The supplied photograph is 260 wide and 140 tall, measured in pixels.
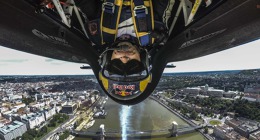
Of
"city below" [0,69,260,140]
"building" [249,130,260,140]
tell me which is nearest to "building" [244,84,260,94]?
"city below" [0,69,260,140]

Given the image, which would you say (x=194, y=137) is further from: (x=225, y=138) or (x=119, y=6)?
(x=119, y=6)

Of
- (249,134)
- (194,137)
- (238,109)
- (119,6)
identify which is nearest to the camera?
(119,6)

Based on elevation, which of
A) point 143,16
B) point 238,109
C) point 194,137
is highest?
point 143,16

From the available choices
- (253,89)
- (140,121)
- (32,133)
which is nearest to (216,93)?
(253,89)

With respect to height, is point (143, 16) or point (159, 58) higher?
point (143, 16)

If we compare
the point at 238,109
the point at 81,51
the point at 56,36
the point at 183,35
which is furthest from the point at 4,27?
the point at 238,109

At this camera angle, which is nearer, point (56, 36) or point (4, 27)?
point (4, 27)

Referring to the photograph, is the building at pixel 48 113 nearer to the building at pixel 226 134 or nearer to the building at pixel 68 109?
the building at pixel 68 109

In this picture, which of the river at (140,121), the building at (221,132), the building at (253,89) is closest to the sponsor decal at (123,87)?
the river at (140,121)

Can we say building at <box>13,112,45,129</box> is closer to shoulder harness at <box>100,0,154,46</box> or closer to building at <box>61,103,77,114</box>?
building at <box>61,103,77,114</box>
